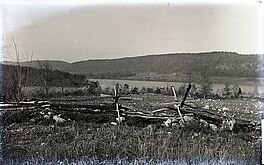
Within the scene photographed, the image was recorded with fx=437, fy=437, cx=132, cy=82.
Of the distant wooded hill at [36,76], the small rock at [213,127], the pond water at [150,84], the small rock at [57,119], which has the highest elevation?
the distant wooded hill at [36,76]

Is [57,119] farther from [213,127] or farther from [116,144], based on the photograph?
[213,127]

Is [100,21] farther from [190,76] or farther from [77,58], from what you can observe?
[190,76]

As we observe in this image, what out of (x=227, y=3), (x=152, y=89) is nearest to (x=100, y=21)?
(x=152, y=89)

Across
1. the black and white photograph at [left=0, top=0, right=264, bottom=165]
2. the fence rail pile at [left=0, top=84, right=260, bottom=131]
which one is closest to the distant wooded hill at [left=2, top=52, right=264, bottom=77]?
the black and white photograph at [left=0, top=0, right=264, bottom=165]

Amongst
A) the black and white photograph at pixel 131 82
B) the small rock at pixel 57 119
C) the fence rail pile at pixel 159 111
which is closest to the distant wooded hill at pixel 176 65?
the black and white photograph at pixel 131 82

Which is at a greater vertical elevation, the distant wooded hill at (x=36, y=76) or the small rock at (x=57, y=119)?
the distant wooded hill at (x=36, y=76)

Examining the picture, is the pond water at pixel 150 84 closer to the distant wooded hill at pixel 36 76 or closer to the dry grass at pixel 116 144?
the distant wooded hill at pixel 36 76

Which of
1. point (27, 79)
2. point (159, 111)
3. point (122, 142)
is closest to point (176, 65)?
point (159, 111)

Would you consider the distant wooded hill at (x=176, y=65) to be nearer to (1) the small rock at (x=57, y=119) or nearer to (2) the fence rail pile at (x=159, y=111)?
(2) the fence rail pile at (x=159, y=111)
